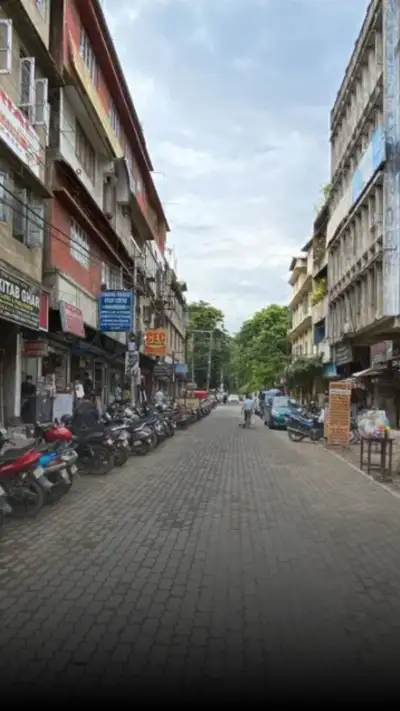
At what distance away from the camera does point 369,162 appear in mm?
27766

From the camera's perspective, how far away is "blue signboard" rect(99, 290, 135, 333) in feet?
79.4

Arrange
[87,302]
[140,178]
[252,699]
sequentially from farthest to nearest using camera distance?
[140,178] < [87,302] < [252,699]

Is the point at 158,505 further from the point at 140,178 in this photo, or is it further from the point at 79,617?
the point at 140,178

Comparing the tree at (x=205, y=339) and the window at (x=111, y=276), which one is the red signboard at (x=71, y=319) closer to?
the window at (x=111, y=276)

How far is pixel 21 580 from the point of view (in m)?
6.12

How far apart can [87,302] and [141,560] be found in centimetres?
1720

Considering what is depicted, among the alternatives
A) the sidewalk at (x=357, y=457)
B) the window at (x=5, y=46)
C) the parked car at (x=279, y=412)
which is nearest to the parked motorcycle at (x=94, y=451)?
the sidewalk at (x=357, y=457)

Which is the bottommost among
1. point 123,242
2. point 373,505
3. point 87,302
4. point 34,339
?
point 373,505

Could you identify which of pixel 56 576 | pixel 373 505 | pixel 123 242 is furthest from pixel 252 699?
pixel 123 242

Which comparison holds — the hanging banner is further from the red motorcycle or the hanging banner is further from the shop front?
the red motorcycle

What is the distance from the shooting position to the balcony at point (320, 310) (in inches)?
1690

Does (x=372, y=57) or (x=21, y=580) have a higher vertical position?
(x=372, y=57)

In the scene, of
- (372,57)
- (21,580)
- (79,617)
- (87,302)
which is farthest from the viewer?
(372,57)

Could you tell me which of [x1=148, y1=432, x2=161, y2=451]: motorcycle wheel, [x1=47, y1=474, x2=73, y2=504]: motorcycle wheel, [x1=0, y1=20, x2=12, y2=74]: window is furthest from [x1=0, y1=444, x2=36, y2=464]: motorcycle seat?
[x1=148, y1=432, x2=161, y2=451]: motorcycle wheel
